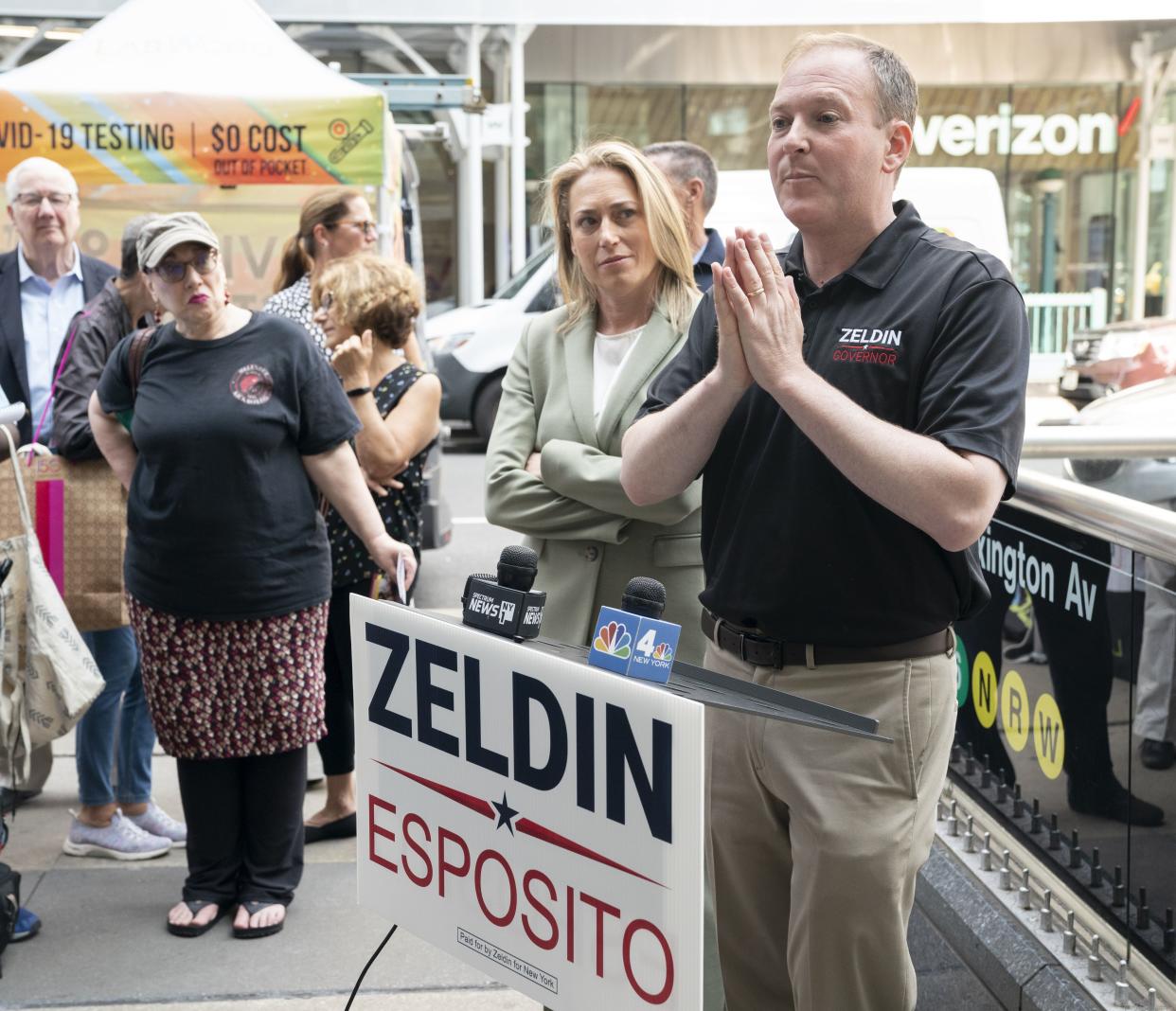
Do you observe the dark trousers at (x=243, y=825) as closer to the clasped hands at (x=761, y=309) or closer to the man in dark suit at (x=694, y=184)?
the man in dark suit at (x=694, y=184)

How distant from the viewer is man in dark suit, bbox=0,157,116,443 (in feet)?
16.7

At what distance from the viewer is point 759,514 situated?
239 centimetres

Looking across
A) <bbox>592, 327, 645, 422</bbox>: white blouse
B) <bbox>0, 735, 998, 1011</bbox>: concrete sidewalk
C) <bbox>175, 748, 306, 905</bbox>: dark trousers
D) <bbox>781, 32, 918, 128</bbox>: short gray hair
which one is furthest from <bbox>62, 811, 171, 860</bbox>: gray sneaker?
<bbox>781, 32, 918, 128</bbox>: short gray hair

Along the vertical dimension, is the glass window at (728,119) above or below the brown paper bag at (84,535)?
above

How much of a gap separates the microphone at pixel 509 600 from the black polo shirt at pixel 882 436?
0.43 m

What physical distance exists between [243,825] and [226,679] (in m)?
0.48

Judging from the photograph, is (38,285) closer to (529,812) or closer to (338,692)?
(338,692)

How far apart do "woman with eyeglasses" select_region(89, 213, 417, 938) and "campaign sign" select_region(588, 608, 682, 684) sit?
1988mm

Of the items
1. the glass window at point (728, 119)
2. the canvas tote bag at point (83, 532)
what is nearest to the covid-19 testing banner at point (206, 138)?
the canvas tote bag at point (83, 532)

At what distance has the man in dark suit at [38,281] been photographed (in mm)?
5086

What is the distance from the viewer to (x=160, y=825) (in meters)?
4.80

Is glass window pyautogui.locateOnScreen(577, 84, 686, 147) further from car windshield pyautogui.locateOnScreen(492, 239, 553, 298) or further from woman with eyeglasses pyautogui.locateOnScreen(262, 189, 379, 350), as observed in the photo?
woman with eyeglasses pyautogui.locateOnScreen(262, 189, 379, 350)

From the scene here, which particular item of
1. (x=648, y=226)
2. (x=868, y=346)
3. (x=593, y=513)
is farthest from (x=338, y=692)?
(x=868, y=346)

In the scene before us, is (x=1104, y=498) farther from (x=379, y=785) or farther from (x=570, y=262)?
(x=379, y=785)
